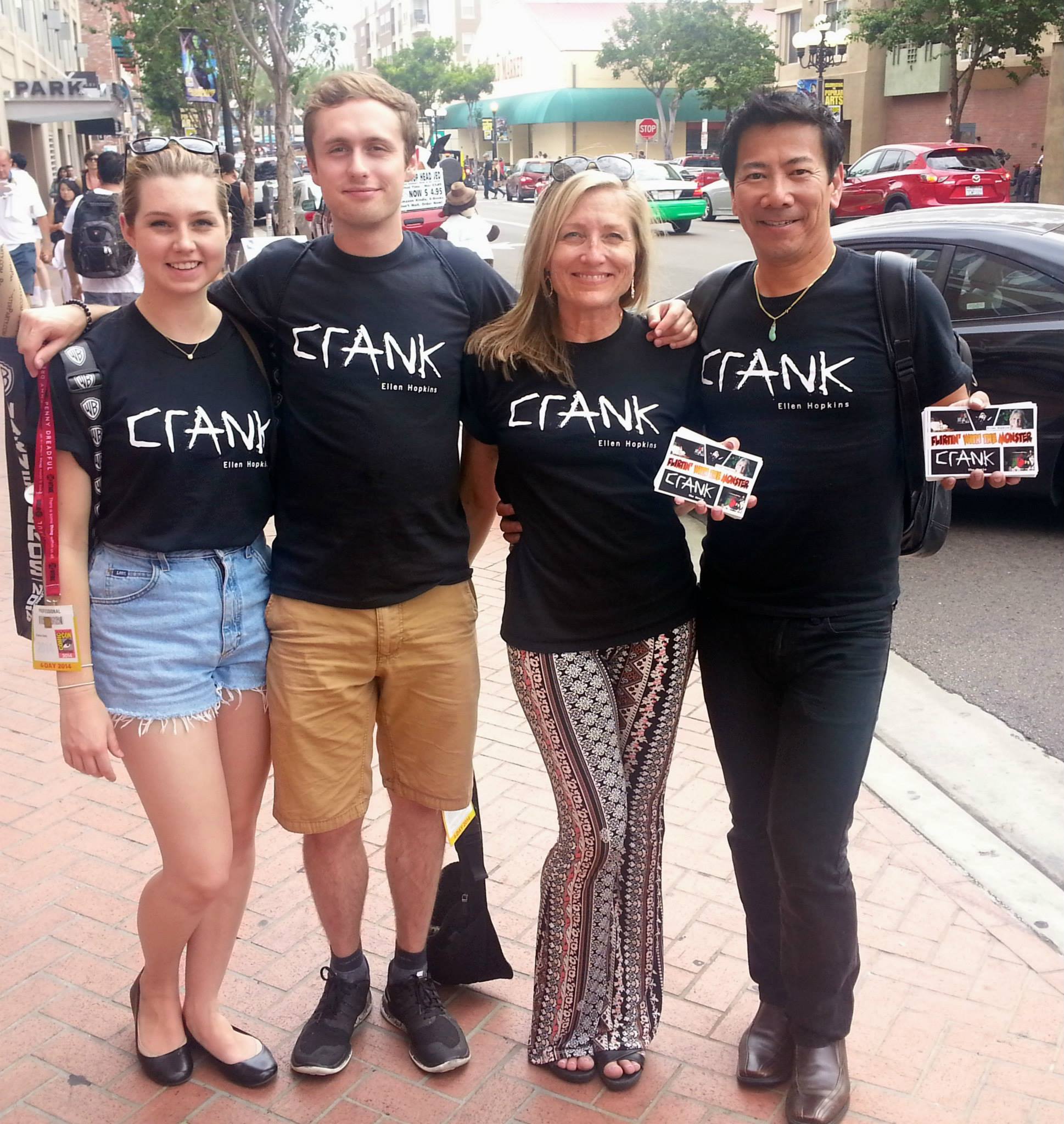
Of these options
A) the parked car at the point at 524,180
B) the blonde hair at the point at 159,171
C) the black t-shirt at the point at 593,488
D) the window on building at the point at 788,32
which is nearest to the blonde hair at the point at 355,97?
the blonde hair at the point at 159,171

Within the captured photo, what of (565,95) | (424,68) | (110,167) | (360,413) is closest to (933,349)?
(360,413)

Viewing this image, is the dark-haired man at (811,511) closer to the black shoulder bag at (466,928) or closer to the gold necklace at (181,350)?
the black shoulder bag at (466,928)

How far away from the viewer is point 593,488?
2.54m

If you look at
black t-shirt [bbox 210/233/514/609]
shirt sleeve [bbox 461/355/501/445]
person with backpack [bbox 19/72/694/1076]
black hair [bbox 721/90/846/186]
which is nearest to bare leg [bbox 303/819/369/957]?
person with backpack [bbox 19/72/694/1076]

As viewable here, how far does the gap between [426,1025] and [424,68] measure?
83.6m

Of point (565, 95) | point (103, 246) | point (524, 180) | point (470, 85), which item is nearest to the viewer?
point (103, 246)

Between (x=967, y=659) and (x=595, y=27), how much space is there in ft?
240

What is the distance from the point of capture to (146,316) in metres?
2.52

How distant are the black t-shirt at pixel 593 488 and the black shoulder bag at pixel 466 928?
674 mm

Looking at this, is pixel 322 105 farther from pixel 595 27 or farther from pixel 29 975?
pixel 595 27

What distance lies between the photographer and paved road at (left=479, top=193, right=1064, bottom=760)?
4926 mm

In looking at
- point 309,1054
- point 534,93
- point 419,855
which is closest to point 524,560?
point 419,855

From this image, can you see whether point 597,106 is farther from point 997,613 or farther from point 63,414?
point 63,414

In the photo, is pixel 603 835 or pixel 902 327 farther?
pixel 603 835
